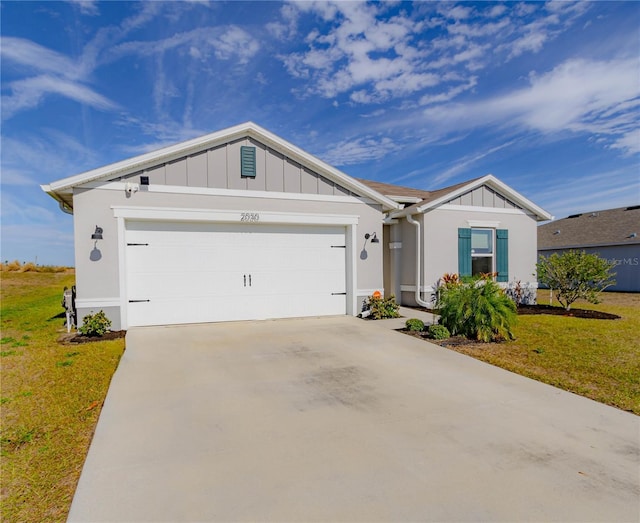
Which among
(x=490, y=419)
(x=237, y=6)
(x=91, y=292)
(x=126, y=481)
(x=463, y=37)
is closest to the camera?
(x=126, y=481)

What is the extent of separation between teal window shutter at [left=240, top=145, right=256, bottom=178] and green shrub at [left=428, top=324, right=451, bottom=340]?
5424 millimetres

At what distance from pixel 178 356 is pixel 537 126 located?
45.7 ft

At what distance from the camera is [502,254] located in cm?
1163

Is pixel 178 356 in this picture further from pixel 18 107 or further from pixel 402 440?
pixel 18 107

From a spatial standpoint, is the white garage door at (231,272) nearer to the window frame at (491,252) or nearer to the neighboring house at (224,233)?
the neighboring house at (224,233)

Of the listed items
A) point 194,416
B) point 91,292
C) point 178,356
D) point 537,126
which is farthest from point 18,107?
point 537,126

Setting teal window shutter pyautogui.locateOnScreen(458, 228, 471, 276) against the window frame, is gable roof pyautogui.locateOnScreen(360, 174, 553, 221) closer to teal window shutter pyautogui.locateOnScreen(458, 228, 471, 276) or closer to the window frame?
teal window shutter pyautogui.locateOnScreen(458, 228, 471, 276)

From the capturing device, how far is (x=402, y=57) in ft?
31.4

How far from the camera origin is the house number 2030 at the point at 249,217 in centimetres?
823

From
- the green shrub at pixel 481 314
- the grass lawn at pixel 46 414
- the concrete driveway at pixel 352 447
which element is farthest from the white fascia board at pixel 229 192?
the concrete driveway at pixel 352 447

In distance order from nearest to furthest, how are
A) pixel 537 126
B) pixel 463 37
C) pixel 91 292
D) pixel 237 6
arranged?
pixel 91 292 → pixel 237 6 → pixel 463 37 → pixel 537 126

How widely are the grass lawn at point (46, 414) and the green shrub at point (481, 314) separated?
602 centimetres

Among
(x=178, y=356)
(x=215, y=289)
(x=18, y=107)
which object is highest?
(x=18, y=107)

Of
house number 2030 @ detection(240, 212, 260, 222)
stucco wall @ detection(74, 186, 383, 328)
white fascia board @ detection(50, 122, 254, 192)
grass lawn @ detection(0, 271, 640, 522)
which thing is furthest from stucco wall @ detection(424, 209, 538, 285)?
white fascia board @ detection(50, 122, 254, 192)
